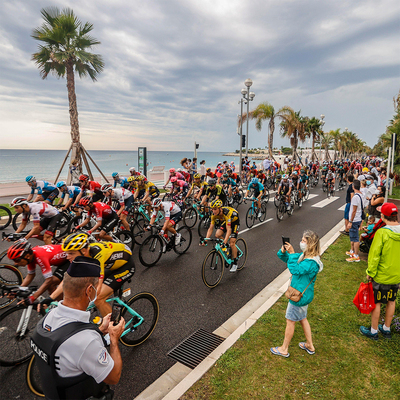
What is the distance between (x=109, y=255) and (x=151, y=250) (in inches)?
127

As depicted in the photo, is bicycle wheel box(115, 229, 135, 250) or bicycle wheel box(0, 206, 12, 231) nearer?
bicycle wheel box(115, 229, 135, 250)

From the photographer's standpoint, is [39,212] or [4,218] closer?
[39,212]

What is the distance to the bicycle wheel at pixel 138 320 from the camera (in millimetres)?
3930

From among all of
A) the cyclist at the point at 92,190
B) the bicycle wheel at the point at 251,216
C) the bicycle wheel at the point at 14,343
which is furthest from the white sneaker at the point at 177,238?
the bicycle wheel at the point at 251,216

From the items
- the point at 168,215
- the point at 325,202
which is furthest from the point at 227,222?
the point at 325,202

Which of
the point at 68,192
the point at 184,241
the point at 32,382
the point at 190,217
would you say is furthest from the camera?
the point at 190,217

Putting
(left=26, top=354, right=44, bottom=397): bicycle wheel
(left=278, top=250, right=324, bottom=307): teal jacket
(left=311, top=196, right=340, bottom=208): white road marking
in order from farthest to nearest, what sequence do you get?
1. (left=311, top=196, right=340, bottom=208): white road marking
2. (left=278, top=250, right=324, bottom=307): teal jacket
3. (left=26, top=354, right=44, bottom=397): bicycle wheel

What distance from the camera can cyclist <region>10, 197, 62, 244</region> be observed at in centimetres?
651

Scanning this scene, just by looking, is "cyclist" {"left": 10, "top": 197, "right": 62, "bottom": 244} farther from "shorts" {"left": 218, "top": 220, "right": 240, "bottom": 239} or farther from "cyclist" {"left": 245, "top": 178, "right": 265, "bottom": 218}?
"cyclist" {"left": 245, "top": 178, "right": 265, "bottom": 218}

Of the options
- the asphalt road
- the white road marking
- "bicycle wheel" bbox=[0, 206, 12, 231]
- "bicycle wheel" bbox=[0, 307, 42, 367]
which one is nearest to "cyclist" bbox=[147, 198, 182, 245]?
the asphalt road

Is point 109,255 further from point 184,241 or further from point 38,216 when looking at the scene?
point 184,241

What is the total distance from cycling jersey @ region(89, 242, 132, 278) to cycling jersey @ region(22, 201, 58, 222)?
3.77m

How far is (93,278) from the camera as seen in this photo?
2117mm

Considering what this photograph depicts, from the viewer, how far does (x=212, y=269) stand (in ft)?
19.7
